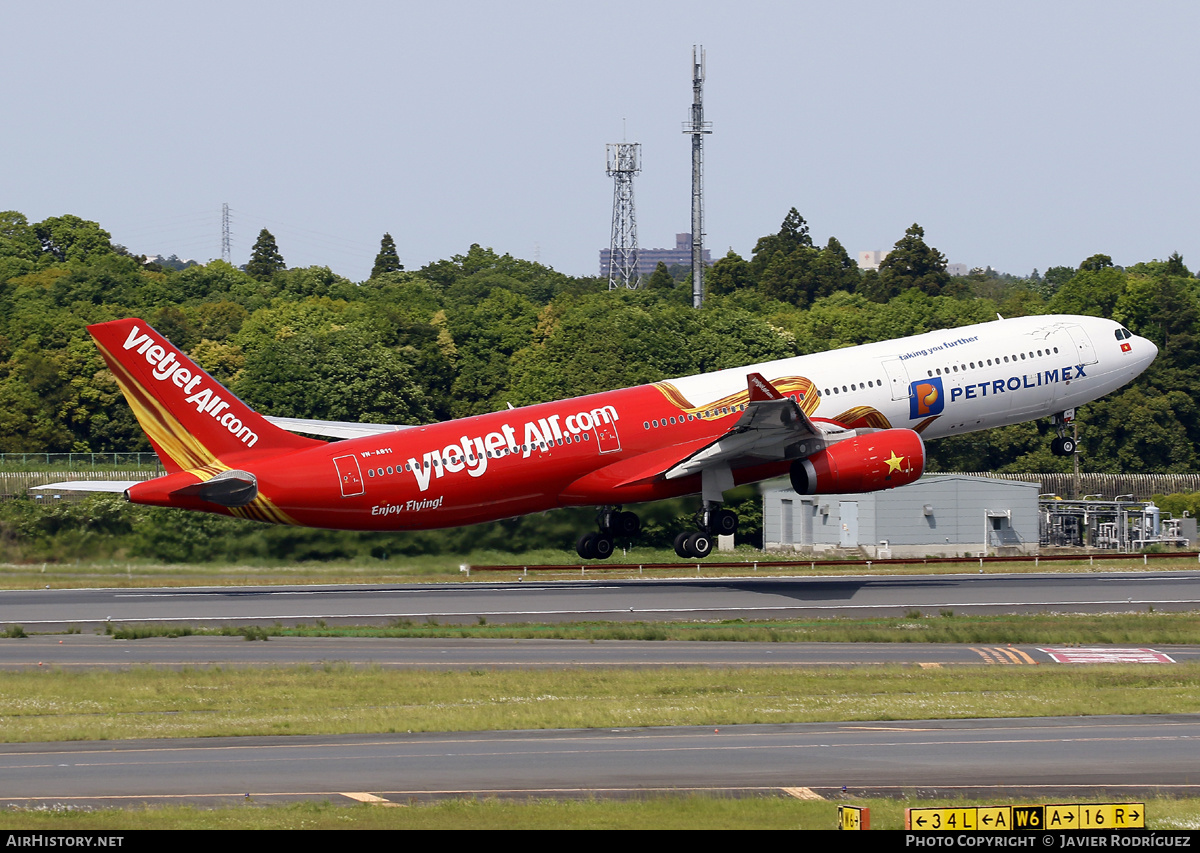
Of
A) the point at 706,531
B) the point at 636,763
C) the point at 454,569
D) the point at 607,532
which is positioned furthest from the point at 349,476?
the point at 636,763

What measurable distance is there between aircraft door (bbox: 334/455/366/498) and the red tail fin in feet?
7.19

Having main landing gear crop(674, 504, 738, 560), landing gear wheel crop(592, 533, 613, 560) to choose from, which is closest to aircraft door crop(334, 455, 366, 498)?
landing gear wheel crop(592, 533, 613, 560)

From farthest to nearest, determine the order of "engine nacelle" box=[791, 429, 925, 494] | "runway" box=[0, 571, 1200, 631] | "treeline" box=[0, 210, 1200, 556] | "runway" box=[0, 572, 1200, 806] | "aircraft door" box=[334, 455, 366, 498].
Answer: "treeline" box=[0, 210, 1200, 556] → "runway" box=[0, 571, 1200, 631] → "engine nacelle" box=[791, 429, 925, 494] → "aircraft door" box=[334, 455, 366, 498] → "runway" box=[0, 572, 1200, 806]

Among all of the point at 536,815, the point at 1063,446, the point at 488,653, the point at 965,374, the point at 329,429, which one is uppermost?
the point at 965,374

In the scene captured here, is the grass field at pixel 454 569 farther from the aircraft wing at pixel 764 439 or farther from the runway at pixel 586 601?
the aircraft wing at pixel 764 439

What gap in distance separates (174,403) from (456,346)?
79.7 metres

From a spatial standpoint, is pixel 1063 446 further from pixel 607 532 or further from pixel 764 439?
pixel 607 532

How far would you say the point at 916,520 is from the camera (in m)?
80.4

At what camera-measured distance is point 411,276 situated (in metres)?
196

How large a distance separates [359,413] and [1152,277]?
107904mm

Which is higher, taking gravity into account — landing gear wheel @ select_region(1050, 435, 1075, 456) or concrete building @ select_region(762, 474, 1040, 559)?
landing gear wheel @ select_region(1050, 435, 1075, 456)

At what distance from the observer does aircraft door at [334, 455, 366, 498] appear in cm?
4634

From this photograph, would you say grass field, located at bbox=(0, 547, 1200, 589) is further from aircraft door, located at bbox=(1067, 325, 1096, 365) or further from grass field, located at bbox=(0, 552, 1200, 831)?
aircraft door, located at bbox=(1067, 325, 1096, 365)
